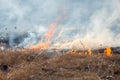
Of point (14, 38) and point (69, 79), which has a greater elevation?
point (14, 38)

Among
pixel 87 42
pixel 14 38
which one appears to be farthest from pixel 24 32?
pixel 87 42

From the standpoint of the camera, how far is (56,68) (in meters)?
7.93

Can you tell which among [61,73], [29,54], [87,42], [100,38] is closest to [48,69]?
[61,73]

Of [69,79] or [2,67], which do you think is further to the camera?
[2,67]

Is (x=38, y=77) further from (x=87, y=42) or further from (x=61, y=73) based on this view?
(x=87, y=42)

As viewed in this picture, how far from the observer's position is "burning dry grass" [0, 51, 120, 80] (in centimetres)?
693

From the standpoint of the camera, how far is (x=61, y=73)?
7395mm

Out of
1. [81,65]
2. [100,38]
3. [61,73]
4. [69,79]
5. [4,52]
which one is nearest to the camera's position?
[69,79]

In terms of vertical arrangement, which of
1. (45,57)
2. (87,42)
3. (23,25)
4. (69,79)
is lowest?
(69,79)

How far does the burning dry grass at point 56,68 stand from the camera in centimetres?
693

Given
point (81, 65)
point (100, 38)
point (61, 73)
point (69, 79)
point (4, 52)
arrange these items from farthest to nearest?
point (100, 38) < point (4, 52) < point (81, 65) < point (61, 73) < point (69, 79)

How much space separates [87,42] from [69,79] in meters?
21.8

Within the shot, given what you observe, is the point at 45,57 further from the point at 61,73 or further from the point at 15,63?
the point at 61,73

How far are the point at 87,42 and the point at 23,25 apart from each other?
5727 mm
